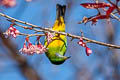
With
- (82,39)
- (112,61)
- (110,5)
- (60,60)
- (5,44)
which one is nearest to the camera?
(110,5)

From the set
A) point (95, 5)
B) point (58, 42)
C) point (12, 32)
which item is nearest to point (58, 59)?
point (58, 42)

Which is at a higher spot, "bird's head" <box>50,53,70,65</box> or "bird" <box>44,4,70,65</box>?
"bird" <box>44,4,70,65</box>

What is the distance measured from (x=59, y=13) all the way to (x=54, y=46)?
0.32 meters

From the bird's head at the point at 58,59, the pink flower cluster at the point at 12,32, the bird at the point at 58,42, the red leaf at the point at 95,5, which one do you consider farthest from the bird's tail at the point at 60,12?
the red leaf at the point at 95,5

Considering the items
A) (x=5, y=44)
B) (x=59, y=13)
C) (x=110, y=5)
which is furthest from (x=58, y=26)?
(x=5, y=44)

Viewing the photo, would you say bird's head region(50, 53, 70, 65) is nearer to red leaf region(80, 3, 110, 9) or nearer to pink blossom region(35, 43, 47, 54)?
pink blossom region(35, 43, 47, 54)

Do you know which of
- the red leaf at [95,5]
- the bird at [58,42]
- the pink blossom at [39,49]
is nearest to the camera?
the red leaf at [95,5]

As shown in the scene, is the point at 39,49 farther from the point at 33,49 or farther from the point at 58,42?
the point at 58,42

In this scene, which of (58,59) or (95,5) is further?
(58,59)

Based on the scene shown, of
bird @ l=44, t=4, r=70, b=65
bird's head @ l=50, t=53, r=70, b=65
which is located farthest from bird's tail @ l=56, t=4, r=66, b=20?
bird's head @ l=50, t=53, r=70, b=65

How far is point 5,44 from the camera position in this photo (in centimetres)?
512

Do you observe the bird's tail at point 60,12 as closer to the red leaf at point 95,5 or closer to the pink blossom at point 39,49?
the pink blossom at point 39,49

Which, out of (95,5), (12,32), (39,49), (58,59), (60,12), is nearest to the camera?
(95,5)

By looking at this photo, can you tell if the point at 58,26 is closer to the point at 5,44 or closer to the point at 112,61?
the point at 5,44
